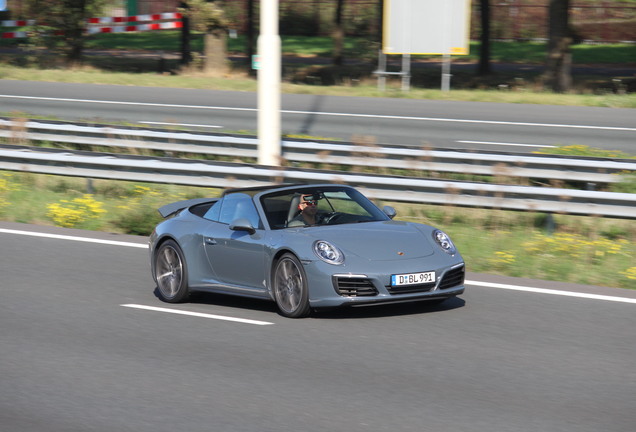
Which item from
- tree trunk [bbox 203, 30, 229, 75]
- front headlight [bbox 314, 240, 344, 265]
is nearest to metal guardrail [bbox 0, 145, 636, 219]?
front headlight [bbox 314, 240, 344, 265]

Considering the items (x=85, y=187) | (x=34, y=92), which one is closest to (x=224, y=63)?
(x=34, y=92)

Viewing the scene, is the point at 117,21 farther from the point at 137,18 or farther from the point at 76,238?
the point at 76,238

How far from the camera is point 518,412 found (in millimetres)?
6492

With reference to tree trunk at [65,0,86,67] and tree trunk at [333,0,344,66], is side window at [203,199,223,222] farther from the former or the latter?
tree trunk at [333,0,344,66]

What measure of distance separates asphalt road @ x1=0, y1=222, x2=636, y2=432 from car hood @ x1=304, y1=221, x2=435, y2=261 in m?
0.60

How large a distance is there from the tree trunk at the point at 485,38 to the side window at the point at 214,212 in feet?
87.5

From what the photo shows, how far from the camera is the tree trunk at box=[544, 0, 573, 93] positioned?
28.7 metres

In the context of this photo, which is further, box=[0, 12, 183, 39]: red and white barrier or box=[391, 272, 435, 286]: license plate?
box=[0, 12, 183, 39]: red and white barrier

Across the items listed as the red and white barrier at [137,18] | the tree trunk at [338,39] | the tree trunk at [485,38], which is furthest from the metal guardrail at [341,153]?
the red and white barrier at [137,18]

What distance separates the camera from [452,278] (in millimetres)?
9375

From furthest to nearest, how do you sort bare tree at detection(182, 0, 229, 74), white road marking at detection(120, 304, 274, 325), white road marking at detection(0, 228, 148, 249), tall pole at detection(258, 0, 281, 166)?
bare tree at detection(182, 0, 229, 74) → tall pole at detection(258, 0, 281, 166) → white road marking at detection(0, 228, 148, 249) → white road marking at detection(120, 304, 274, 325)

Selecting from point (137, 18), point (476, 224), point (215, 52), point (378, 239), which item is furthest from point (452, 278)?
point (137, 18)

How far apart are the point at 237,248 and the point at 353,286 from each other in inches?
57.1

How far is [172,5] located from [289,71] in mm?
24229
